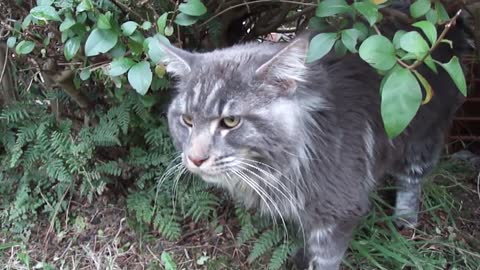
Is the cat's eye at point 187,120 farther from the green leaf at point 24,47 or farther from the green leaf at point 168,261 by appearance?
the green leaf at point 168,261

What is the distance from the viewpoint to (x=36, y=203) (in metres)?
3.07

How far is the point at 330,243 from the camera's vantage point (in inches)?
97.6

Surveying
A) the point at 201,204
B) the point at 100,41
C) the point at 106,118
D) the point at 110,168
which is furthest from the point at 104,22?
the point at 201,204

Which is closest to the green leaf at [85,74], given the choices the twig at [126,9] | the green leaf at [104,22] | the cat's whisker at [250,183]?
the twig at [126,9]

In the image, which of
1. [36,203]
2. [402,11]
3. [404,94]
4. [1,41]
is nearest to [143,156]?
[36,203]

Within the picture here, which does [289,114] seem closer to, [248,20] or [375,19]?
[375,19]

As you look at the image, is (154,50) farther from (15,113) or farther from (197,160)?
(15,113)

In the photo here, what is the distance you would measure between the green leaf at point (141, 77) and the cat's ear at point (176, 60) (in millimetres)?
91

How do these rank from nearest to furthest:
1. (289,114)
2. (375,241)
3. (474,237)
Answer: (289,114) → (375,241) → (474,237)

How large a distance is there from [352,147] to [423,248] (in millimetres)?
856

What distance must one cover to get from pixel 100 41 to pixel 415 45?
1019mm

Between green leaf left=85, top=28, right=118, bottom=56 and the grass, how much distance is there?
109 cm

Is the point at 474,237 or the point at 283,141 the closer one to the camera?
the point at 283,141

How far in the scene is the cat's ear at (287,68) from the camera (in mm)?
1959
